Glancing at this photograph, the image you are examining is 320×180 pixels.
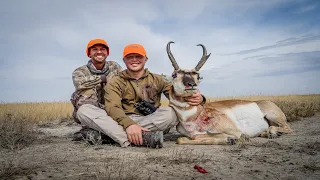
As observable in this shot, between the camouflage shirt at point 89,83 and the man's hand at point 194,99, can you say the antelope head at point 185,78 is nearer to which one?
the man's hand at point 194,99

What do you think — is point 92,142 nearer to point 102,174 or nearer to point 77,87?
point 77,87

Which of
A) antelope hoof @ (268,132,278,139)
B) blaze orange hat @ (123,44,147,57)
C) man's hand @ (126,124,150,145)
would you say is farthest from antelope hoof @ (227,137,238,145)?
blaze orange hat @ (123,44,147,57)

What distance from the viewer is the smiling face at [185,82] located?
226 inches

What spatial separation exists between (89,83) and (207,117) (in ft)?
8.43

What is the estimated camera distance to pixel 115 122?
19.1 feet

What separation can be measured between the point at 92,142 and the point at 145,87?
1.47 m

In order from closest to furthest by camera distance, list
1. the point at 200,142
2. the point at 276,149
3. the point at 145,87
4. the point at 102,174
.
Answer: the point at 102,174 → the point at 276,149 → the point at 200,142 → the point at 145,87

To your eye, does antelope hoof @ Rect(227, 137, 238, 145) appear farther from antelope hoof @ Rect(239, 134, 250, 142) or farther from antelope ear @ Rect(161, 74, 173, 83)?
antelope ear @ Rect(161, 74, 173, 83)

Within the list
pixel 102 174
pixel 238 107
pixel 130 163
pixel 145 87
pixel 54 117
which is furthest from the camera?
pixel 54 117

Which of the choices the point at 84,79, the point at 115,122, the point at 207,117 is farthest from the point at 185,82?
the point at 84,79

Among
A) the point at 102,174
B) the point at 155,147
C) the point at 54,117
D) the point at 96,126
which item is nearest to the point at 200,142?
the point at 155,147

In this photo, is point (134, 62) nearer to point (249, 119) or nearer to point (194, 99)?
point (194, 99)

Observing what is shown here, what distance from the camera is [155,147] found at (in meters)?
5.43

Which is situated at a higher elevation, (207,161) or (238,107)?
(238,107)
